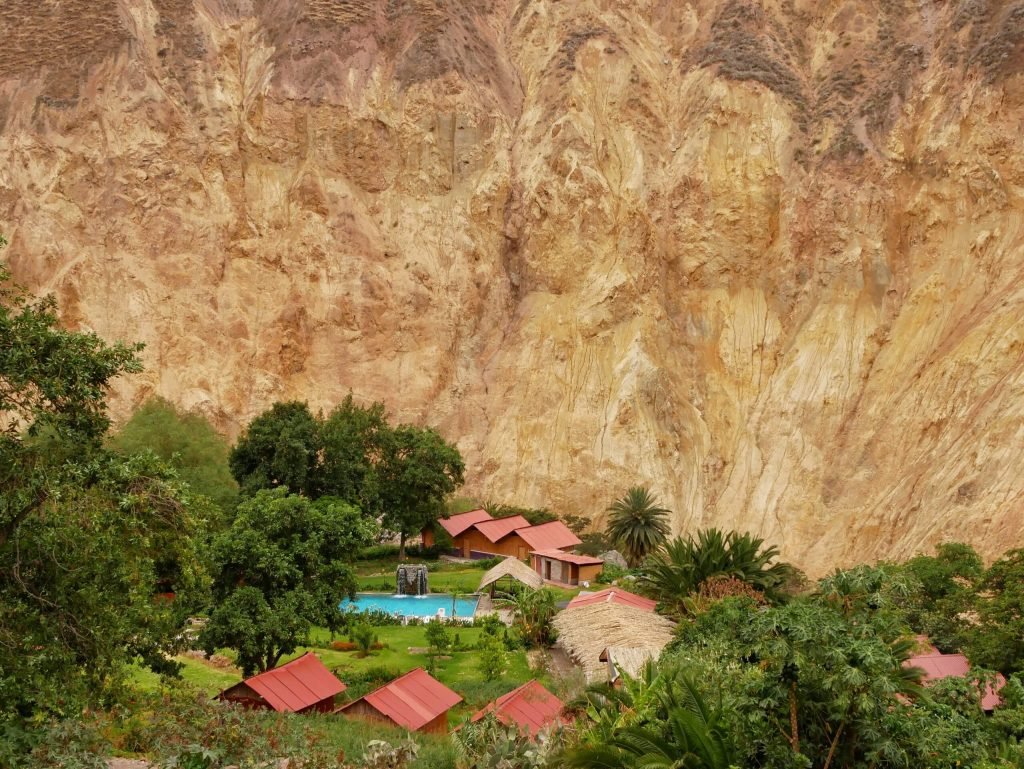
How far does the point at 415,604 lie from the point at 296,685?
15.4m

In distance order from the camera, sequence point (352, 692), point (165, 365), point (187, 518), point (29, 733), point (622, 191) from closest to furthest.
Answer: point (29, 733) → point (187, 518) → point (352, 692) → point (165, 365) → point (622, 191)

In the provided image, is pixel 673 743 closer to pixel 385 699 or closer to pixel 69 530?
pixel 69 530

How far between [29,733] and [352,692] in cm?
1155

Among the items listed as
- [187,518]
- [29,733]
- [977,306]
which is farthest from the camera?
[977,306]

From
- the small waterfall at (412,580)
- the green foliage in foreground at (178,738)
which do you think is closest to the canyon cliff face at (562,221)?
the small waterfall at (412,580)

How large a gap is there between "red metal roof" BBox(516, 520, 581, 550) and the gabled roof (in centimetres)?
88

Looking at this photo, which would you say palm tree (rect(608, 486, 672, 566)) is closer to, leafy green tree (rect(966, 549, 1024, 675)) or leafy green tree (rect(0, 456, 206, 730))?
leafy green tree (rect(966, 549, 1024, 675))

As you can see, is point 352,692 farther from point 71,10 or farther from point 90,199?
point 71,10

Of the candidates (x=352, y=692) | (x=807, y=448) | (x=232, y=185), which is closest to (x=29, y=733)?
(x=352, y=692)

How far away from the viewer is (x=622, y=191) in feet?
191

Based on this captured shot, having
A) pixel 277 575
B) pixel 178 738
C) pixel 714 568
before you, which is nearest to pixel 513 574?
pixel 714 568

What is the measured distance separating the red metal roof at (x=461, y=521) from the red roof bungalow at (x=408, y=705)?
24202mm

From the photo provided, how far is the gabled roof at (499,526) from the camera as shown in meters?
42.8

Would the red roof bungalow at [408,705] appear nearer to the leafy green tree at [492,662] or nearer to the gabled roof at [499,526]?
the leafy green tree at [492,662]
